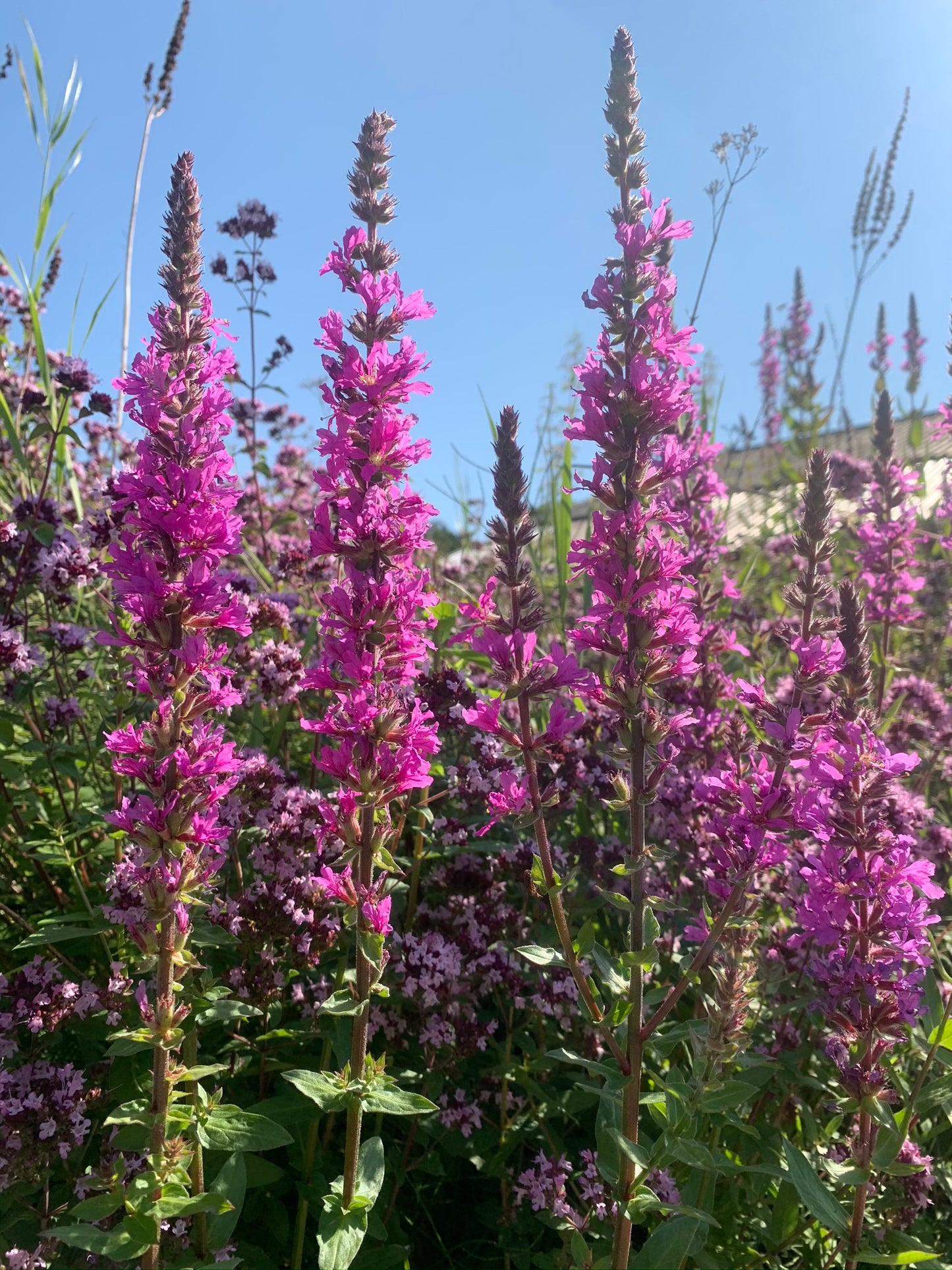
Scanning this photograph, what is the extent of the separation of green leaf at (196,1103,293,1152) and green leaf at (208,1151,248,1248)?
14 cm

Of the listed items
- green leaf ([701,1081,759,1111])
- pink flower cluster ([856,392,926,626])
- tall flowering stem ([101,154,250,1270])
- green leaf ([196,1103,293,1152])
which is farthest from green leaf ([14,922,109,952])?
pink flower cluster ([856,392,926,626])

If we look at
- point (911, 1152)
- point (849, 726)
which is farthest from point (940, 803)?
point (849, 726)

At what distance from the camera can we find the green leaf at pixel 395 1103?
2.08m

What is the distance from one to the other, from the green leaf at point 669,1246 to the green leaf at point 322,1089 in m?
0.85

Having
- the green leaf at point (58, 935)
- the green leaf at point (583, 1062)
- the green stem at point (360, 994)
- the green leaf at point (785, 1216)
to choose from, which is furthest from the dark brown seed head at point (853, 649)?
the green leaf at point (58, 935)

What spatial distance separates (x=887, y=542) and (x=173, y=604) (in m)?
4.30

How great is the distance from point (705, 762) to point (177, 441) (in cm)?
280

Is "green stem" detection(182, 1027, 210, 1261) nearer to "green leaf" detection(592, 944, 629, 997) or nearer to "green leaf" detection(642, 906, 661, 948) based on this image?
"green leaf" detection(592, 944, 629, 997)

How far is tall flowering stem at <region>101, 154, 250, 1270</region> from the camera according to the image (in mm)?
1947

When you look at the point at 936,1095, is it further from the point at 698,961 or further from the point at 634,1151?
the point at 634,1151

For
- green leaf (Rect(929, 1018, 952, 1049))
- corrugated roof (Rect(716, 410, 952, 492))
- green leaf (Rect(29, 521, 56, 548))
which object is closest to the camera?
green leaf (Rect(929, 1018, 952, 1049))

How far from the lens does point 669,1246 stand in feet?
6.86

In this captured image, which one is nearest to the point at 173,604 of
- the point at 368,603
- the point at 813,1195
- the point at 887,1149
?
the point at 368,603

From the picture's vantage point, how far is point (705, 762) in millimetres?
3867
